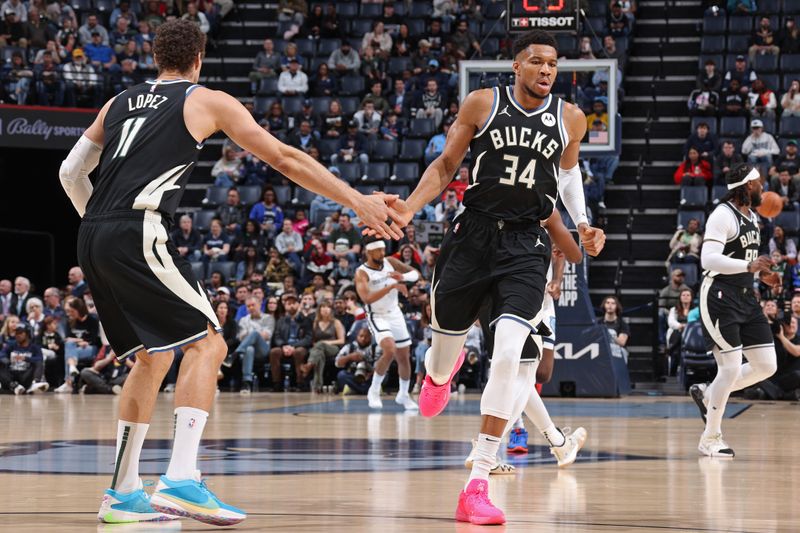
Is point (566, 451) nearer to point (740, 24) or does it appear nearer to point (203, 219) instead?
point (203, 219)

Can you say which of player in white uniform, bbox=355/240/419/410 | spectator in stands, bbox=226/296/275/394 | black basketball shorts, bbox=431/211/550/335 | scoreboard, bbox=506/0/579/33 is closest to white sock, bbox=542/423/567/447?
black basketball shorts, bbox=431/211/550/335

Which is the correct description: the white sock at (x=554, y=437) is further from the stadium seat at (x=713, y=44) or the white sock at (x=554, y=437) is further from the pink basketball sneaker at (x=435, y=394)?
the stadium seat at (x=713, y=44)

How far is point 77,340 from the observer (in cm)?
1922

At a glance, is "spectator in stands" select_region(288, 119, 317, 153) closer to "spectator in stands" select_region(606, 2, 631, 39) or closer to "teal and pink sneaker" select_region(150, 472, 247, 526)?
"spectator in stands" select_region(606, 2, 631, 39)

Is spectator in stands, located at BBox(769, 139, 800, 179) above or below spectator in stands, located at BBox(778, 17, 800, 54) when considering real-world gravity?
below

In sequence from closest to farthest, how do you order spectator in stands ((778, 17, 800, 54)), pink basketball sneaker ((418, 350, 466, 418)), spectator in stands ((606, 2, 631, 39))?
pink basketball sneaker ((418, 350, 466, 418)), spectator in stands ((778, 17, 800, 54)), spectator in stands ((606, 2, 631, 39))

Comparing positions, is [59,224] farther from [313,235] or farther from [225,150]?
[313,235]

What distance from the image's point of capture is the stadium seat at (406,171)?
22.4m

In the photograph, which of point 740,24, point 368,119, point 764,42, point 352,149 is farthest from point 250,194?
point 740,24

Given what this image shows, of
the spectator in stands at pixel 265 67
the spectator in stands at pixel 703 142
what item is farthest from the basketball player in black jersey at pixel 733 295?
the spectator in stands at pixel 265 67

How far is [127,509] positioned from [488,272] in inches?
84.9

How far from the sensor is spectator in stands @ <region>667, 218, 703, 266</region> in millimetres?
20016

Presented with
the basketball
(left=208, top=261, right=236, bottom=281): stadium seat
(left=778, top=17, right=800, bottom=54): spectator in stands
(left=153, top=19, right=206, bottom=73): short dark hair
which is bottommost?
(left=208, top=261, right=236, bottom=281): stadium seat

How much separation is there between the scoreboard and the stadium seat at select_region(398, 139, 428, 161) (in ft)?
22.9
